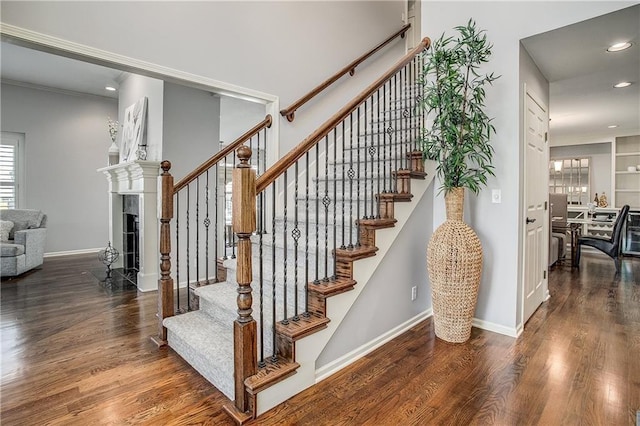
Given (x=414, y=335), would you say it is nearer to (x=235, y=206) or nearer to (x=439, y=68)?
(x=235, y=206)

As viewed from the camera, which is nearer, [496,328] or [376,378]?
[376,378]

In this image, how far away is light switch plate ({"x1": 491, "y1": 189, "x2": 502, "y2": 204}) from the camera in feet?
9.34

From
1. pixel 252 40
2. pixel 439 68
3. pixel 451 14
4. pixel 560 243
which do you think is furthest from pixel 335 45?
pixel 560 243

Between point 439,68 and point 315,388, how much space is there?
2532mm

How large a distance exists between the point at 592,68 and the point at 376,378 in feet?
11.6

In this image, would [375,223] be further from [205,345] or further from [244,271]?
[205,345]

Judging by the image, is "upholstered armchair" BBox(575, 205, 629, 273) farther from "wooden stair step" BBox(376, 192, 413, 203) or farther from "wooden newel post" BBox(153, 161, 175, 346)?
"wooden newel post" BBox(153, 161, 175, 346)

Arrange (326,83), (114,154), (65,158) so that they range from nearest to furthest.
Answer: (326,83), (114,154), (65,158)

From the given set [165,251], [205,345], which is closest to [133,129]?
[165,251]

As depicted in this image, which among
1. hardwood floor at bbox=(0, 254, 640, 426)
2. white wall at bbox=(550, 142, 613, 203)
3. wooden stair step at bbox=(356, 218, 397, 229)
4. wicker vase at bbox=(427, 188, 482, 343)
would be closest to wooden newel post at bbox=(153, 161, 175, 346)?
hardwood floor at bbox=(0, 254, 640, 426)

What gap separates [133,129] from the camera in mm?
4895

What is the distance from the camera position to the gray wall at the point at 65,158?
5.96m

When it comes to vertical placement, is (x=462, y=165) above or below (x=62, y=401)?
above

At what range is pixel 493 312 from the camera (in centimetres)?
290
